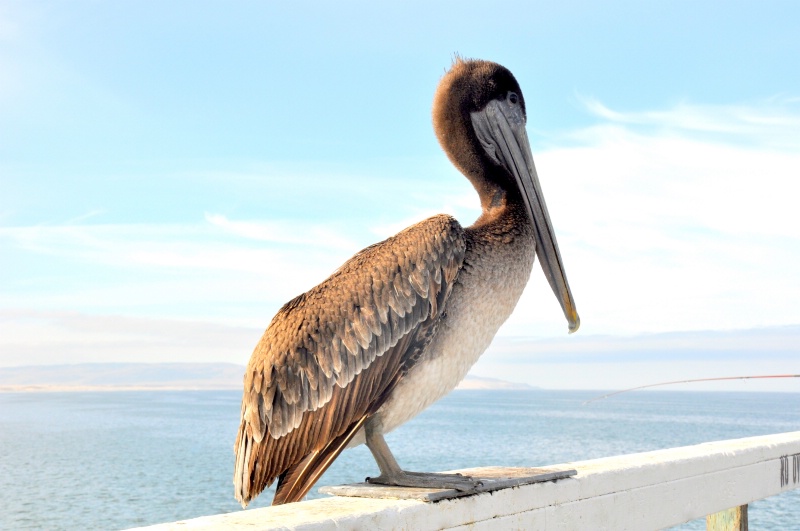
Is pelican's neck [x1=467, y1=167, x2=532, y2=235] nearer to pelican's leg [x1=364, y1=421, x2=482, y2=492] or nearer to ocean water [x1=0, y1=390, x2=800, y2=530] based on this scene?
pelican's leg [x1=364, y1=421, x2=482, y2=492]

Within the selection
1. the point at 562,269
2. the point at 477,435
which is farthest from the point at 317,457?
the point at 477,435

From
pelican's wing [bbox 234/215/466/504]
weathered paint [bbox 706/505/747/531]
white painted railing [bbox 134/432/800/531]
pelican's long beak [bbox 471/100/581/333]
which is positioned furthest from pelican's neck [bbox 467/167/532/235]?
weathered paint [bbox 706/505/747/531]

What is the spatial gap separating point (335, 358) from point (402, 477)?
0.49 meters

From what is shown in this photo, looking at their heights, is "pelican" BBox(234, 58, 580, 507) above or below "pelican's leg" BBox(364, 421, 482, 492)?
above

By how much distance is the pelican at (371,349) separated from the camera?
290cm

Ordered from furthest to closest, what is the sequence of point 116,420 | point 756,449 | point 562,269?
point 116,420
point 756,449
point 562,269

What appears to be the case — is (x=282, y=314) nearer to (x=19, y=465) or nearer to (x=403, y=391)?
(x=403, y=391)

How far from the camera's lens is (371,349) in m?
2.96

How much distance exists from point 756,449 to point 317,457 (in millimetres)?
2049

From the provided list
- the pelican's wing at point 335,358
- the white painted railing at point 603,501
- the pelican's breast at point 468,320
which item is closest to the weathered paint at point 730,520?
the white painted railing at point 603,501

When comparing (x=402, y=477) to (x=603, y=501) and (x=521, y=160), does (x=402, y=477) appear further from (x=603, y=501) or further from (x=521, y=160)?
(x=521, y=160)

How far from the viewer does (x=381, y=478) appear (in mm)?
2803

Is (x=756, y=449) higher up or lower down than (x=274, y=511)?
higher up

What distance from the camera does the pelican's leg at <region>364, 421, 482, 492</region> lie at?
263cm
